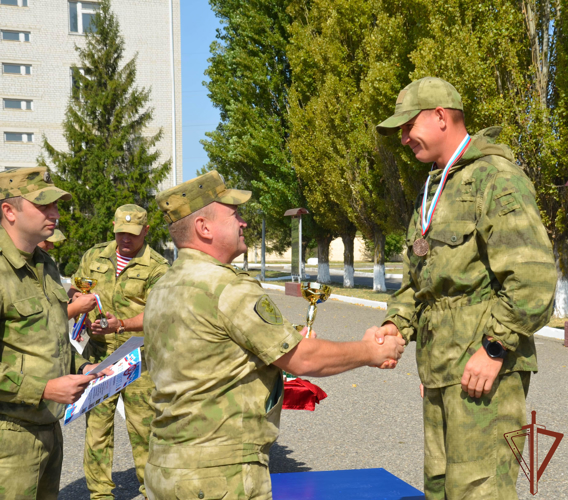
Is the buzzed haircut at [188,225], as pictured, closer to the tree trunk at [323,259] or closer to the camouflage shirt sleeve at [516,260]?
the camouflage shirt sleeve at [516,260]

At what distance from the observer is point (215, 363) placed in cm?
Result: 237

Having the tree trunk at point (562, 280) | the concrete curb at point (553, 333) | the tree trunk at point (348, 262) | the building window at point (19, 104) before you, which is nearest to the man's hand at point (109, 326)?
the concrete curb at point (553, 333)

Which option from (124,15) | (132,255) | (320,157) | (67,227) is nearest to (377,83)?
(320,157)

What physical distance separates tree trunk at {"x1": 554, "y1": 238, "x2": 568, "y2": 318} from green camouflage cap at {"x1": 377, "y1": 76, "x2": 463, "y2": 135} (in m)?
13.7

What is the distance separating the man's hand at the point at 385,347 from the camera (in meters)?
2.83

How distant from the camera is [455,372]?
272cm

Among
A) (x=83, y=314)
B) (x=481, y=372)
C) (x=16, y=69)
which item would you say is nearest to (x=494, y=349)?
(x=481, y=372)

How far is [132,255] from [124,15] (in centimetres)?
4442

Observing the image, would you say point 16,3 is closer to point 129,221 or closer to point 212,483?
point 129,221

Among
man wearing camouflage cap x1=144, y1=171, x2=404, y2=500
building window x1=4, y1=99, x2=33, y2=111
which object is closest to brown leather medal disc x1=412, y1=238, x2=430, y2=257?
man wearing camouflage cap x1=144, y1=171, x2=404, y2=500

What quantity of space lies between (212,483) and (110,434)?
2.87m

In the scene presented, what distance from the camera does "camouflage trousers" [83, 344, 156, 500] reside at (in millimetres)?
4707

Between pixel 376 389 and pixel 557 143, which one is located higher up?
pixel 557 143

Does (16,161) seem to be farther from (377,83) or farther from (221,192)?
(221,192)
